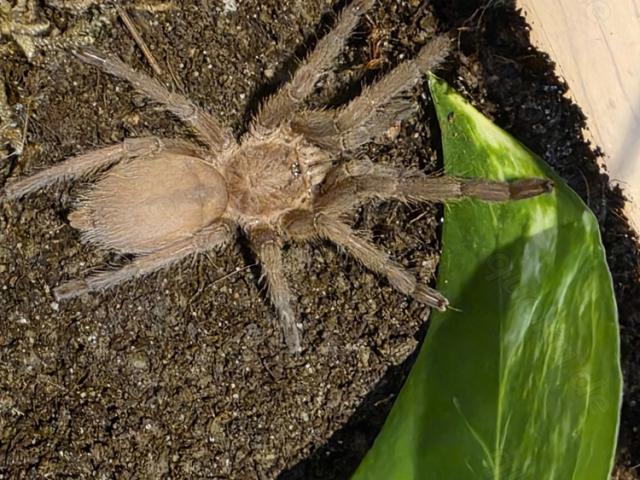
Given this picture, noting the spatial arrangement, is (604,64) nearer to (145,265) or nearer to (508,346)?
(508,346)

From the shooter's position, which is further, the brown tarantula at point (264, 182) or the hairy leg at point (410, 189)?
the brown tarantula at point (264, 182)

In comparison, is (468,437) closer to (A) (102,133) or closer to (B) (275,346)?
(B) (275,346)

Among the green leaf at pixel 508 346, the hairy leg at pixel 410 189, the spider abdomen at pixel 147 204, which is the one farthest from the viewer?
the spider abdomen at pixel 147 204

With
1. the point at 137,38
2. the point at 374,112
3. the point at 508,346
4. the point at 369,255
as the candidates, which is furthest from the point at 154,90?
the point at 508,346

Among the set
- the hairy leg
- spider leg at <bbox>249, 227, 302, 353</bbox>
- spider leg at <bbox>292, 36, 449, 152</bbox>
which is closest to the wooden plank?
spider leg at <bbox>292, 36, 449, 152</bbox>

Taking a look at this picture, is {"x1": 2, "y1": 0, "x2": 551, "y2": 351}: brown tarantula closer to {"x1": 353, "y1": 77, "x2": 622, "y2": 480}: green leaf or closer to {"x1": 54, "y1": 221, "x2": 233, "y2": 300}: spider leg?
{"x1": 54, "y1": 221, "x2": 233, "y2": 300}: spider leg

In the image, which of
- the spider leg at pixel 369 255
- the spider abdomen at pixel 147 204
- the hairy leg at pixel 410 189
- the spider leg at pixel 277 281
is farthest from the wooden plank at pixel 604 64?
the spider abdomen at pixel 147 204

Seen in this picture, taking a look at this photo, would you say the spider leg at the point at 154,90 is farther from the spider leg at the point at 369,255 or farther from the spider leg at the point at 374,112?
the spider leg at the point at 369,255
